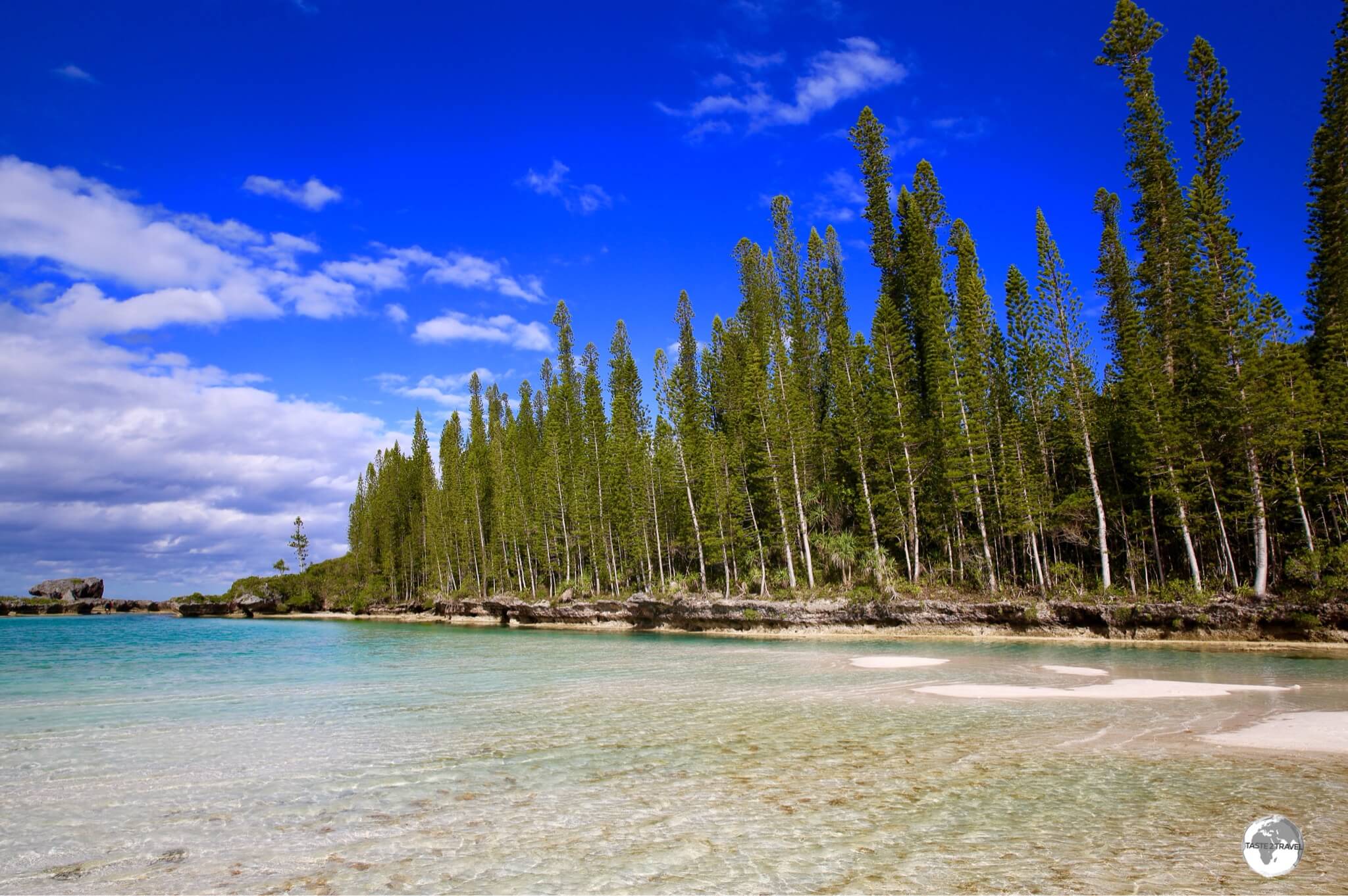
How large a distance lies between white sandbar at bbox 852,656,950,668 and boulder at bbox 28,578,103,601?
120280mm

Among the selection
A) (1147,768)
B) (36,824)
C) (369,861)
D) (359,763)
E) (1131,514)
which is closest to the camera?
(369,861)

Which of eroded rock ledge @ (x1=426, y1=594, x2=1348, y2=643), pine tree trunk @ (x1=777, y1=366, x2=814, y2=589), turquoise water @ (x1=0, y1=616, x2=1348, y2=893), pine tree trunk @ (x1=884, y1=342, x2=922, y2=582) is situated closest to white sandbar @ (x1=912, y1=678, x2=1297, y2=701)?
turquoise water @ (x1=0, y1=616, x2=1348, y2=893)

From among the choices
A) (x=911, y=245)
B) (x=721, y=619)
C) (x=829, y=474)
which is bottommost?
(x=721, y=619)

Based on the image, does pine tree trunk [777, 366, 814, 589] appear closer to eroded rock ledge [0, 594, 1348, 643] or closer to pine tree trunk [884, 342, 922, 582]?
eroded rock ledge [0, 594, 1348, 643]

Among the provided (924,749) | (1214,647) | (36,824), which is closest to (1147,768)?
(924,749)

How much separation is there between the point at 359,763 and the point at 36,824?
294cm

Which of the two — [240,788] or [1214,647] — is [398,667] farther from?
[1214,647]

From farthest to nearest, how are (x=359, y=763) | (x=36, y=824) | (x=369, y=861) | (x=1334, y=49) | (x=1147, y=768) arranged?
(x=1334, y=49), (x=359, y=763), (x=1147, y=768), (x=36, y=824), (x=369, y=861)

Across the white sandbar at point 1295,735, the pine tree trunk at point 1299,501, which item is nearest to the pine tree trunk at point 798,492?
the pine tree trunk at point 1299,501

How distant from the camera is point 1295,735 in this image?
8781 mm

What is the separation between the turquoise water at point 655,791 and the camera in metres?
4.72

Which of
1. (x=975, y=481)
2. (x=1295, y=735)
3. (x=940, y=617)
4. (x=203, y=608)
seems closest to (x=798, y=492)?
(x=975, y=481)

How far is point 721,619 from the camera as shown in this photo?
121 ft

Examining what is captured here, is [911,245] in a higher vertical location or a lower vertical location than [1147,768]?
higher
